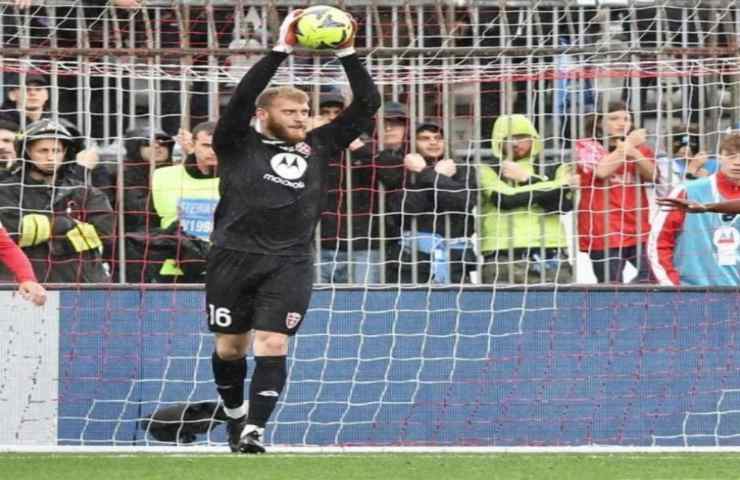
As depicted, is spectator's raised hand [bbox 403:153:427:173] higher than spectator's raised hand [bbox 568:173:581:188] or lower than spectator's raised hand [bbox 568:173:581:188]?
higher

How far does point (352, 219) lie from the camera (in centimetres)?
1240

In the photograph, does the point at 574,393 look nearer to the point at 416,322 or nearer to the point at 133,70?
the point at 416,322

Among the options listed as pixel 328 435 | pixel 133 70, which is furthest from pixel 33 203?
pixel 328 435

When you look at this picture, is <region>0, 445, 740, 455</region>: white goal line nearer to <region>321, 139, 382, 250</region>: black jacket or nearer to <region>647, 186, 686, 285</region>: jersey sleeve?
<region>647, 186, 686, 285</region>: jersey sleeve

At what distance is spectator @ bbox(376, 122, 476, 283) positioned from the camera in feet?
40.4

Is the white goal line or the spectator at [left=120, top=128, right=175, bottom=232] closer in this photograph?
the white goal line

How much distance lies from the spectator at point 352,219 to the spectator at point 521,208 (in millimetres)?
708

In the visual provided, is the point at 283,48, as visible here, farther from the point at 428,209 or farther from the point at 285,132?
the point at 428,209

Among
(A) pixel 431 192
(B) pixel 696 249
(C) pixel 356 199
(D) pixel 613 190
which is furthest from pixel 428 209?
(B) pixel 696 249

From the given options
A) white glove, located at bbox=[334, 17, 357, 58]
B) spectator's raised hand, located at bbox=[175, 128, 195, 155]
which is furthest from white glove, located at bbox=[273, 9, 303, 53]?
spectator's raised hand, located at bbox=[175, 128, 195, 155]

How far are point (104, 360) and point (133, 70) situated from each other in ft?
6.08

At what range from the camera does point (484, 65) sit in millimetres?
12422

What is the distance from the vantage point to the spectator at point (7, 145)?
39.2 feet

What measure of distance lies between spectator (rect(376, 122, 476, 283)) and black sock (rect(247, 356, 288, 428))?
2426 millimetres
